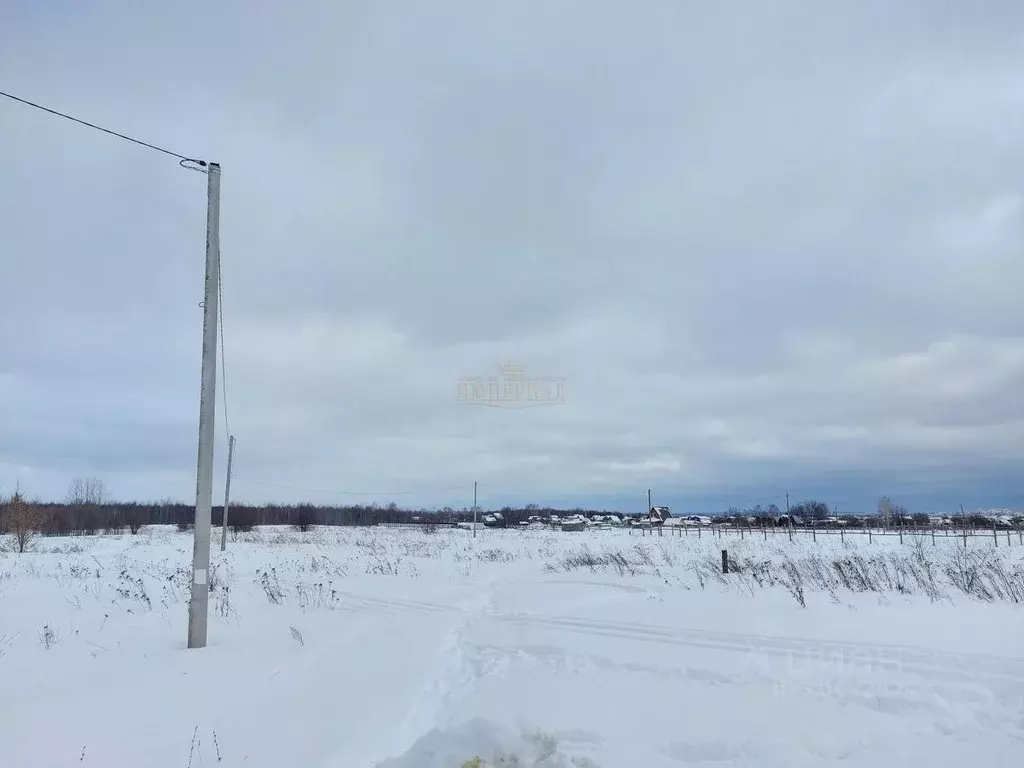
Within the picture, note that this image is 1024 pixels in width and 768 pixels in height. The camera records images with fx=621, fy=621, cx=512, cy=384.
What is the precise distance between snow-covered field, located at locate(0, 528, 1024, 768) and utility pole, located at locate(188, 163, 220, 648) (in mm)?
488

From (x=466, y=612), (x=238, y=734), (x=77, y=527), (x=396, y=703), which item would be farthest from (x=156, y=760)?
(x=77, y=527)

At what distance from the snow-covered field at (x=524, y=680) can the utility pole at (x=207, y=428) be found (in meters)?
0.49

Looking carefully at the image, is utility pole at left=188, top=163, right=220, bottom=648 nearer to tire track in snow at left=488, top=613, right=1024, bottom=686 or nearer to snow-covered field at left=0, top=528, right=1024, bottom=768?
snow-covered field at left=0, top=528, right=1024, bottom=768

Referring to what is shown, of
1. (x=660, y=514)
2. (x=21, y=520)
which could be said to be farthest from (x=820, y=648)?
(x=660, y=514)

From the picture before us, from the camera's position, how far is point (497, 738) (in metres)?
5.01

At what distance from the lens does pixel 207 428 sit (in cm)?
829

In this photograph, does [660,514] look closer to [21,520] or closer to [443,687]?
[21,520]

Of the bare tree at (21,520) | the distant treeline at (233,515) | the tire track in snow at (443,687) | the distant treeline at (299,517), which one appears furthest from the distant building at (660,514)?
the tire track in snow at (443,687)

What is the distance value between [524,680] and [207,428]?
5191mm

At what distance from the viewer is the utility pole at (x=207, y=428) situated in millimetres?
7766

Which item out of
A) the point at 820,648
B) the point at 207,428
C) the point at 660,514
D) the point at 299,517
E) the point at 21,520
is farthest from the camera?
the point at 299,517

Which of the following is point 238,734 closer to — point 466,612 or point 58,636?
point 58,636

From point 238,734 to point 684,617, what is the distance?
7.56 m

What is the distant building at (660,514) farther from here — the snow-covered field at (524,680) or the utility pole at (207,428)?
the utility pole at (207,428)
